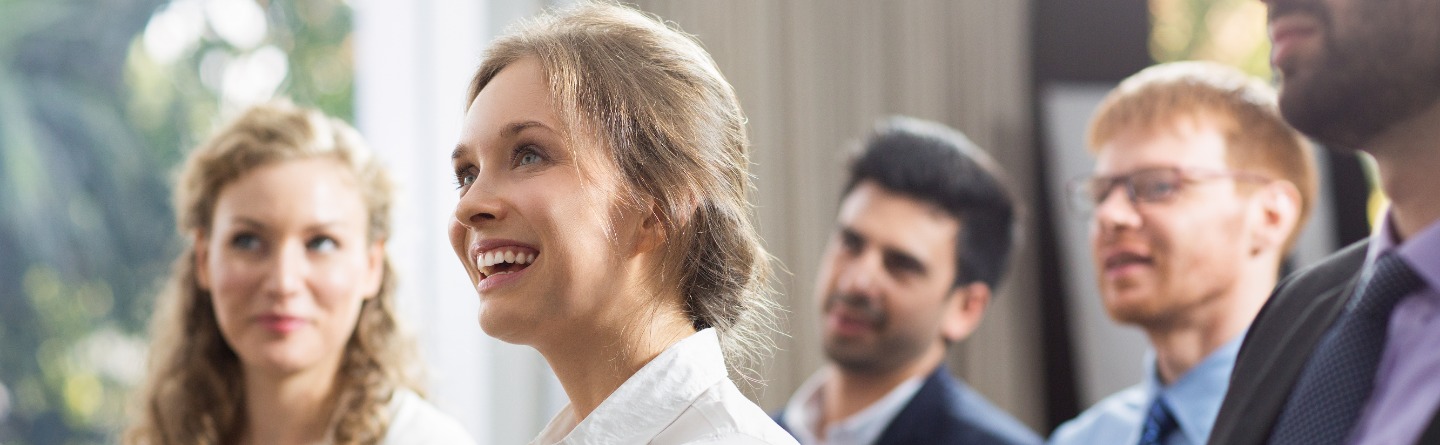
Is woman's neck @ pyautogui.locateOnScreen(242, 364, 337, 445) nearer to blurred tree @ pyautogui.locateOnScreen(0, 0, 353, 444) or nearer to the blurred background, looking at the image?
the blurred background

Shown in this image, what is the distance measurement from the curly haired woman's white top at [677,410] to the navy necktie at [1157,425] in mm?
1049

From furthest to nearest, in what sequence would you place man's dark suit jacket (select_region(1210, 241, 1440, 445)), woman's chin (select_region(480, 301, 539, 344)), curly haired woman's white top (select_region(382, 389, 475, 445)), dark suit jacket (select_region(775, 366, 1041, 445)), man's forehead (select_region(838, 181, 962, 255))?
man's forehead (select_region(838, 181, 962, 255)) → dark suit jacket (select_region(775, 366, 1041, 445)) → curly haired woman's white top (select_region(382, 389, 475, 445)) → woman's chin (select_region(480, 301, 539, 344)) → man's dark suit jacket (select_region(1210, 241, 1440, 445))

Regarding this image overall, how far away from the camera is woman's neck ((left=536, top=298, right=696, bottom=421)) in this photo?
4.32 ft

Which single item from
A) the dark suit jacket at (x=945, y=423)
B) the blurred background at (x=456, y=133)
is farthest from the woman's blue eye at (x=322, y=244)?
the dark suit jacket at (x=945, y=423)

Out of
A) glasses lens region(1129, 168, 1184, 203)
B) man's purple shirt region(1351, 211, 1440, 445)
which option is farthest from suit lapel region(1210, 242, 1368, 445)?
glasses lens region(1129, 168, 1184, 203)

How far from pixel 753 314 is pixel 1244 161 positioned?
3.72 ft

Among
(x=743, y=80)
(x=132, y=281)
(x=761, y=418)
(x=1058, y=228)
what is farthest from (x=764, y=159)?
(x=761, y=418)

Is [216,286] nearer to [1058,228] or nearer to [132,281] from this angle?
[132,281]

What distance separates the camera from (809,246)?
4008 millimetres

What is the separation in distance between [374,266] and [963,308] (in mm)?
1415

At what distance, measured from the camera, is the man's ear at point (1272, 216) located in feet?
7.00

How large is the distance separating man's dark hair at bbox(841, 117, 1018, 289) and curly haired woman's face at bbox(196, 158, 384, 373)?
127 cm

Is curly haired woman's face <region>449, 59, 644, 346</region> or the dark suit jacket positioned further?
the dark suit jacket

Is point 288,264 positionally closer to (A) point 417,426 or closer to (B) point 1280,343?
(A) point 417,426
